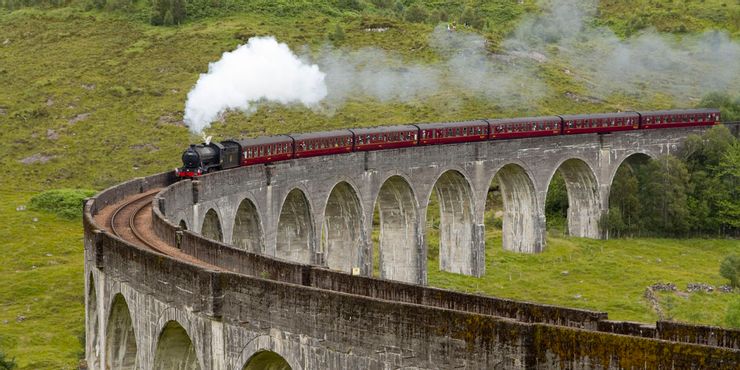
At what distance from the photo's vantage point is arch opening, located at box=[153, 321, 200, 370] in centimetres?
2886

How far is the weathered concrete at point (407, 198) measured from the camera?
165ft

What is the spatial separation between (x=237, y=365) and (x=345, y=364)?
3.95 m

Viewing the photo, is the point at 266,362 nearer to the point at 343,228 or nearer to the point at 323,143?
the point at 323,143

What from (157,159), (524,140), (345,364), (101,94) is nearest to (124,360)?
(345,364)

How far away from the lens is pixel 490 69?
332ft

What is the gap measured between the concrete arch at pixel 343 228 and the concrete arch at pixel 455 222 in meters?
7.03

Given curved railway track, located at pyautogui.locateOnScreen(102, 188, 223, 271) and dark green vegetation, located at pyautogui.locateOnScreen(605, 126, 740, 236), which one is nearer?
curved railway track, located at pyautogui.locateOnScreen(102, 188, 223, 271)

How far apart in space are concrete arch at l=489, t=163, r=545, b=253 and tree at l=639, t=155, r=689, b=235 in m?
9.58

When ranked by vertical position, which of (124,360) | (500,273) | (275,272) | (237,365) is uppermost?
(275,272)

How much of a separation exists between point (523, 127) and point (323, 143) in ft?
51.7

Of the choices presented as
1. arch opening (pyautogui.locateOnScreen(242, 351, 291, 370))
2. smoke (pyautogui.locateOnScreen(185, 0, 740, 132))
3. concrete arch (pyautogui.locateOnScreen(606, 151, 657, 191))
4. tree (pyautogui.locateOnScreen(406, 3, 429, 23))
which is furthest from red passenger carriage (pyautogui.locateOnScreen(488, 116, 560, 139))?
tree (pyautogui.locateOnScreen(406, 3, 429, 23))

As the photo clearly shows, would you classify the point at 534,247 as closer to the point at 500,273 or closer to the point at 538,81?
the point at 500,273

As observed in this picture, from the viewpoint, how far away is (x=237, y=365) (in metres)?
25.2

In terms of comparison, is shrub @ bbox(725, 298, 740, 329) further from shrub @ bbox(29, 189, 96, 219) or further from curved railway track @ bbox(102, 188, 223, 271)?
shrub @ bbox(29, 189, 96, 219)
